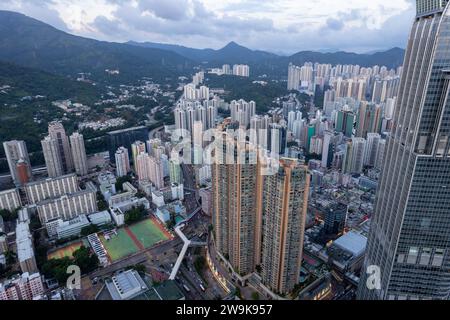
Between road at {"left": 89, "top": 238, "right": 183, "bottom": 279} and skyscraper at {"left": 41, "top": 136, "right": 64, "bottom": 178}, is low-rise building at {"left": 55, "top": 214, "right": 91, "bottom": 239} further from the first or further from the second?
skyscraper at {"left": 41, "top": 136, "right": 64, "bottom": 178}

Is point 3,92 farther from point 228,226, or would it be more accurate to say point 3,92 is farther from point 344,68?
point 344,68

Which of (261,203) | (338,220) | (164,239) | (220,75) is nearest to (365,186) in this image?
(338,220)

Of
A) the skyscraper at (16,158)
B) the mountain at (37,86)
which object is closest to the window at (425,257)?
the skyscraper at (16,158)

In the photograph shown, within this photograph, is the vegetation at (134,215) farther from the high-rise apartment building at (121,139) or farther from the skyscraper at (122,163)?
the high-rise apartment building at (121,139)

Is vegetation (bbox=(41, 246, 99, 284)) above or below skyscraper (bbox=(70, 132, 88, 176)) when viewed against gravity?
below

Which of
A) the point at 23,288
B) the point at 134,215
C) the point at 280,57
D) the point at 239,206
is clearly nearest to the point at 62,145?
the point at 134,215

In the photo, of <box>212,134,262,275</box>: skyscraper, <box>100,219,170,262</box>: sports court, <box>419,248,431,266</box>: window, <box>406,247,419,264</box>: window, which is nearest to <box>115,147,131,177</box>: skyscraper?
<box>100,219,170,262</box>: sports court

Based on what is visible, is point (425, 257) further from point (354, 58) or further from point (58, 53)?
point (354, 58)
